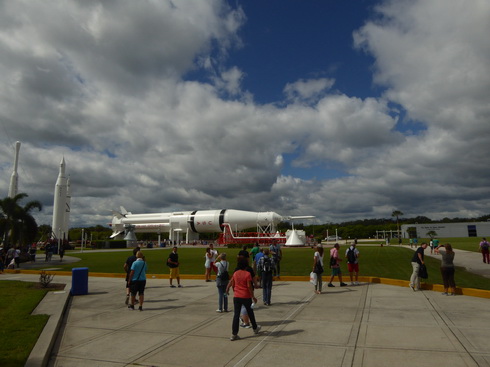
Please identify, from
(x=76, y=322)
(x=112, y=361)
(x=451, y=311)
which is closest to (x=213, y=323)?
(x=112, y=361)

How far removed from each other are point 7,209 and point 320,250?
28.3 meters

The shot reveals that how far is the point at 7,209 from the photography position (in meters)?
28.6

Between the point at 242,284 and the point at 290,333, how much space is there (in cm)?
134

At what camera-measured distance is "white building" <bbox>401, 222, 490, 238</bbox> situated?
94.9m

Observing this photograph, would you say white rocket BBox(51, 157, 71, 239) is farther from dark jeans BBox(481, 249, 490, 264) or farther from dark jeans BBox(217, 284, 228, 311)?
dark jeans BBox(481, 249, 490, 264)

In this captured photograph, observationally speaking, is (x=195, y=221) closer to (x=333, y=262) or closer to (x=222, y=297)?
(x=333, y=262)

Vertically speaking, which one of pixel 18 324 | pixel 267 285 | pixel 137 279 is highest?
pixel 137 279

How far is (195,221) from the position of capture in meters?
61.7

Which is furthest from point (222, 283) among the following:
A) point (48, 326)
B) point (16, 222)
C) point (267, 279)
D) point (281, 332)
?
point (16, 222)

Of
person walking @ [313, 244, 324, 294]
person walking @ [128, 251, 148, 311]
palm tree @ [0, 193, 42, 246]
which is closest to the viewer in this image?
person walking @ [128, 251, 148, 311]

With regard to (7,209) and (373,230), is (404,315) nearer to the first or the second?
(7,209)

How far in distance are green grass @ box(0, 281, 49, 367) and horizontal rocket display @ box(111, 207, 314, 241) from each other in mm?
42739

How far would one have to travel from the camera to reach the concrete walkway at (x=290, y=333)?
5.30 meters

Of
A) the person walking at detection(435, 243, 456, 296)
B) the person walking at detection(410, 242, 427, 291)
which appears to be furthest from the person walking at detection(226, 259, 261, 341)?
the person walking at detection(435, 243, 456, 296)
